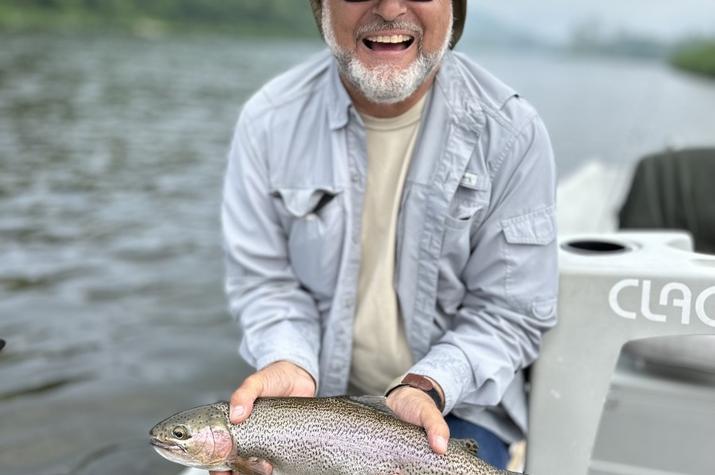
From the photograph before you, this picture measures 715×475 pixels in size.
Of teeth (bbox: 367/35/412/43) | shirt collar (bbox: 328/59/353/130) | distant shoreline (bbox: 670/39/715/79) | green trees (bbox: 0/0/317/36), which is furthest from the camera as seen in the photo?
distant shoreline (bbox: 670/39/715/79)

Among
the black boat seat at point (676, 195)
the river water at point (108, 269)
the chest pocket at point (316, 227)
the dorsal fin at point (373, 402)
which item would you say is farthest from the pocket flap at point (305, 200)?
the river water at point (108, 269)

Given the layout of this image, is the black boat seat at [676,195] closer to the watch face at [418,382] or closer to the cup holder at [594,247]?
the cup holder at [594,247]

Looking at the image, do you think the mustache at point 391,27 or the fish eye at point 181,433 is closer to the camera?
the fish eye at point 181,433

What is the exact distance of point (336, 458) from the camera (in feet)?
7.71

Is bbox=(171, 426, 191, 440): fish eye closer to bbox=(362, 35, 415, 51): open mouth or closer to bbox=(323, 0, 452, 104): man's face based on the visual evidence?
bbox=(323, 0, 452, 104): man's face

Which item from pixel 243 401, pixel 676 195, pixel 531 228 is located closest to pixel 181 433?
pixel 243 401

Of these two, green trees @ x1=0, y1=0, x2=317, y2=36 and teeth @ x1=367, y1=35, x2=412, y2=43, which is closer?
teeth @ x1=367, y1=35, x2=412, y2=43

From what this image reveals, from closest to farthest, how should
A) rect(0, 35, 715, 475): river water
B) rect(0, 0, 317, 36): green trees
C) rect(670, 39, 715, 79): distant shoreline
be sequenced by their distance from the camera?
rect(0, 35, 715, 475): river water → rect(0, 0, 317, 36): green trees → rect(670, 39, 715, 79): distant shoreline

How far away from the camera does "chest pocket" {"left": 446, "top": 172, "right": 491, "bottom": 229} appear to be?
2.76m

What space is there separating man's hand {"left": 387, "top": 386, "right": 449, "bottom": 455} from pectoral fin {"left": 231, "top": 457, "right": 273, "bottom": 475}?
384 millimetres

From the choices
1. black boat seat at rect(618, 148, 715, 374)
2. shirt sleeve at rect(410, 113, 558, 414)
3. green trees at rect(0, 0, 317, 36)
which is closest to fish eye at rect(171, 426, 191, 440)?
shirt sleeve at rect(410, 113, 558, 414)

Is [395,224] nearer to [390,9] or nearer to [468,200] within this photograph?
[468,200]

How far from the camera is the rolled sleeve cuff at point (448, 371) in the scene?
8.47 feet

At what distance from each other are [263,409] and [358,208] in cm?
78
